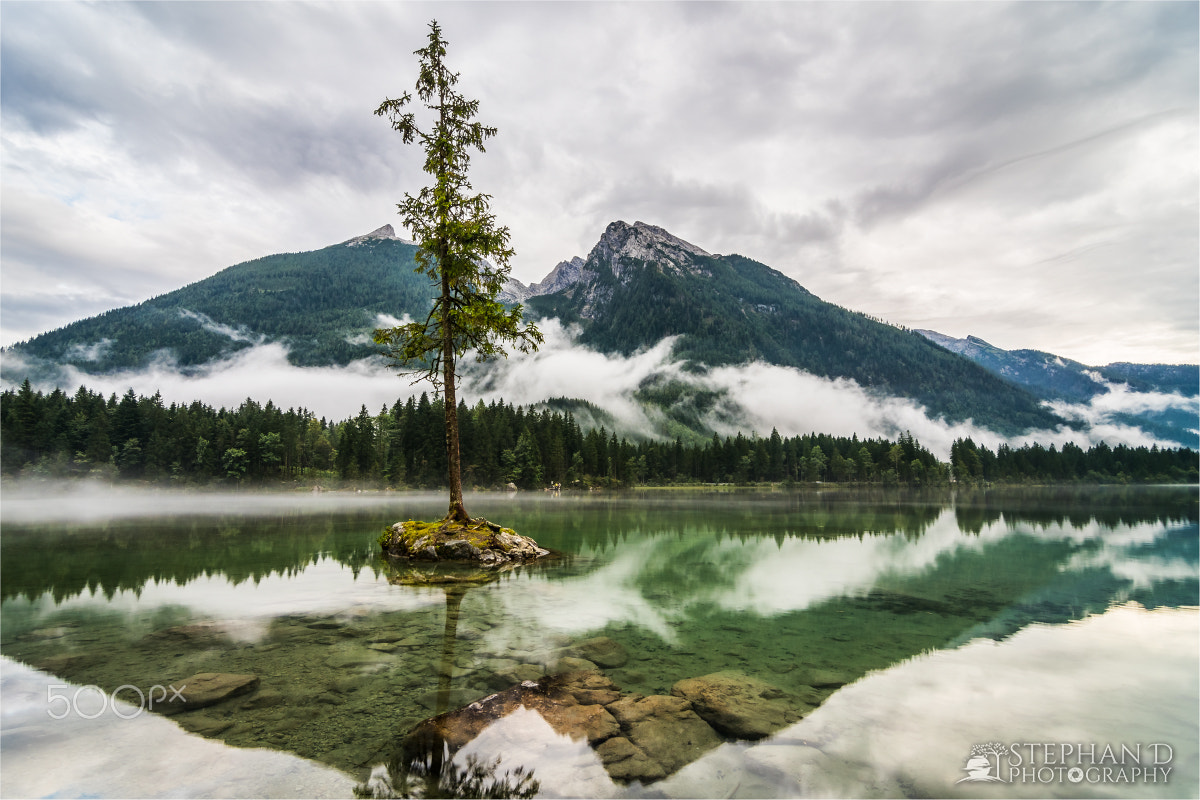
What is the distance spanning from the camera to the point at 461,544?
19625 mm

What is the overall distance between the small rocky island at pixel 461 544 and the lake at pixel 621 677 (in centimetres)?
214

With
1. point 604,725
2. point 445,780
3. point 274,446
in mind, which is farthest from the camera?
point 274,446

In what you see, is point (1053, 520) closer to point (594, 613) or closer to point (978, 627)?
point (978, 627)

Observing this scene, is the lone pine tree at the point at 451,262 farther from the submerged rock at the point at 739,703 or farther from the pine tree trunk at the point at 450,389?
the submerged rock at the point at 739,703

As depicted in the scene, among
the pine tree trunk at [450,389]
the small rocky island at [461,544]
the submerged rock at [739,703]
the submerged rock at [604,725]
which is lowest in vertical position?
the small rocky island at [461,544]

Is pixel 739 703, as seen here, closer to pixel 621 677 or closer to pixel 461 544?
pixel 621 677

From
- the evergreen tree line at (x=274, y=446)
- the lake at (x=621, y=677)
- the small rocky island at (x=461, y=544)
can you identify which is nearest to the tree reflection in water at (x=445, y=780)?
the lake at (x=621, y=677)

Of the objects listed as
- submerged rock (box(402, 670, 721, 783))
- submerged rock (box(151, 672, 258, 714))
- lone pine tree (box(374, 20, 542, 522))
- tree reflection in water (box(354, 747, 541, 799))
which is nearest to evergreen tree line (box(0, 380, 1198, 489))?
lone pine tree (box(374, 20, 542, 522))

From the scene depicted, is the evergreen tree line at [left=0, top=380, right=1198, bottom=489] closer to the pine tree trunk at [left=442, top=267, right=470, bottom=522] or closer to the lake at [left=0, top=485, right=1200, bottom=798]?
the pine tree trunk at [left=442, top=267, right=470, bottom=522]

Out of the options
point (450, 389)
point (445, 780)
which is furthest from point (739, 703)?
point (450, 389)

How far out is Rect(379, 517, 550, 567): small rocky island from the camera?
1936 centimetres

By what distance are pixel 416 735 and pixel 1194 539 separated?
4249 centimetres

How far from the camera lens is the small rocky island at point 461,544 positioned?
19359 mm

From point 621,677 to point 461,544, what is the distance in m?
13.1
